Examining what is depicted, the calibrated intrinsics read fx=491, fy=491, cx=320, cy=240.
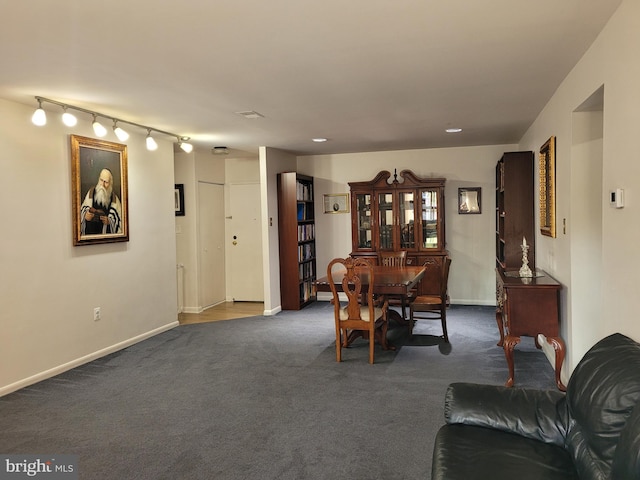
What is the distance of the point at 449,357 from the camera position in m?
4.40

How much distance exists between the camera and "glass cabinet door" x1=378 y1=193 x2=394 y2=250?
22.6 ft

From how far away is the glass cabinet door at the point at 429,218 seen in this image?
6727 mm

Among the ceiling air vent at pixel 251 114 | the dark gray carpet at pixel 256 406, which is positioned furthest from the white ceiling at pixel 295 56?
the dark gray carpet at pixel 256 406

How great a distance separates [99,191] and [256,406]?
104 inches

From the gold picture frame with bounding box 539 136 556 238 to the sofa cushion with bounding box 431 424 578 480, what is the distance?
229cm

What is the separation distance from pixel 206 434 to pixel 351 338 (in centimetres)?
215

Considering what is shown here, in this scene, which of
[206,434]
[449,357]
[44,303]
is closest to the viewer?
[206,434]

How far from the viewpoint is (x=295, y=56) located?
115 inches

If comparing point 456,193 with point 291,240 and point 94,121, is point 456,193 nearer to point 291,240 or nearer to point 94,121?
point 291,240

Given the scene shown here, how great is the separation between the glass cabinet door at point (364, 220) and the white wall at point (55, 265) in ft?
9.38

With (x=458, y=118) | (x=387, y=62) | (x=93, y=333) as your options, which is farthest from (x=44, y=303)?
(x=458, y=118)

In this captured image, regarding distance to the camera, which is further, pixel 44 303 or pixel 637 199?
pixel 44 303

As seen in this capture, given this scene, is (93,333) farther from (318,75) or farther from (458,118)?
(458,118)

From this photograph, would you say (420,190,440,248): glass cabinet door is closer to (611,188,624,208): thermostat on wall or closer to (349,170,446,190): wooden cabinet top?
(349,170,446,190): wooden cabinet top
